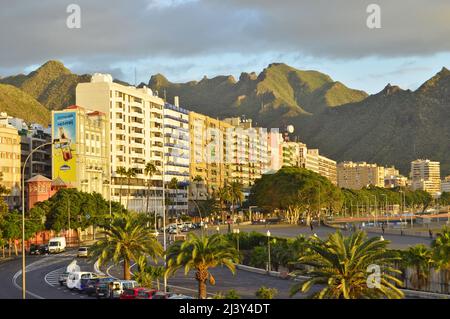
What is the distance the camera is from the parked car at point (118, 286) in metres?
53.1

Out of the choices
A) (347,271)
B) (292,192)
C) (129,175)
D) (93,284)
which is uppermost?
(129,175)

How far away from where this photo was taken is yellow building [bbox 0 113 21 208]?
466 feet

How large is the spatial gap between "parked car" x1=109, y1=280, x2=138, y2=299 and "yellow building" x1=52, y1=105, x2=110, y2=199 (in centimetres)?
9673

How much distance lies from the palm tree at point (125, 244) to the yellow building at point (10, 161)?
8639 cm

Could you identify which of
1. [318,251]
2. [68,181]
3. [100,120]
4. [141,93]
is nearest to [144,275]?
[318,251]

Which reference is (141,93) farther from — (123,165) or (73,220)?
(73,220)

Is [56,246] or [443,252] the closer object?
[443,252]

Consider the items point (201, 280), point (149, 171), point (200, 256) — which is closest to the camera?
point (201, 280)

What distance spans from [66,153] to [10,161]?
1137 centimetres

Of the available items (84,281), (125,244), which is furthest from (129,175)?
(84,281)

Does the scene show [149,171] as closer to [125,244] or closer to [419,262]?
[125,244]

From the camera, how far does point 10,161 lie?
144875 mm

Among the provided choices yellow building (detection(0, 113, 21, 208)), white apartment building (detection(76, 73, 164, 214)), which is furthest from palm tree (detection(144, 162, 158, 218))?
yellow building (detection(0, 113, 21, 208))

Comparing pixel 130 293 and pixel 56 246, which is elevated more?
pixel 130 293
